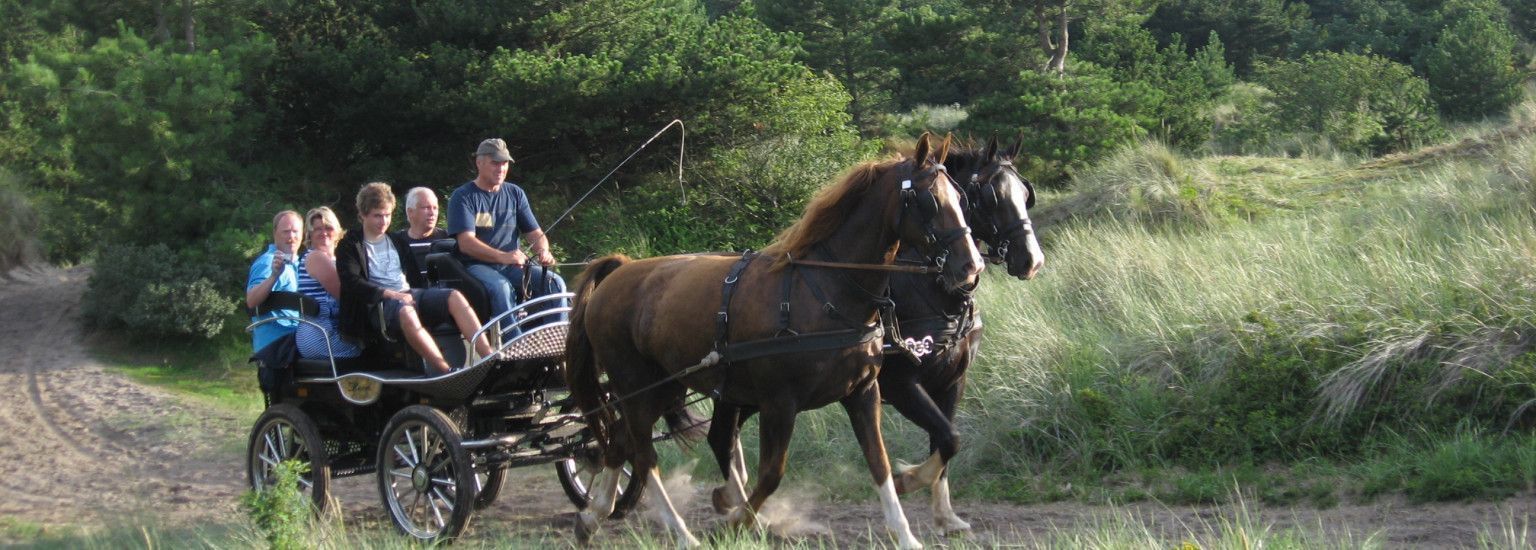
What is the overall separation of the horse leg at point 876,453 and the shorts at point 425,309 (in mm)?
2141

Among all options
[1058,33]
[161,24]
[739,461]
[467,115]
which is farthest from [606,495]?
[1058,33]

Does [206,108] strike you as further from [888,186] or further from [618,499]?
[888,186]

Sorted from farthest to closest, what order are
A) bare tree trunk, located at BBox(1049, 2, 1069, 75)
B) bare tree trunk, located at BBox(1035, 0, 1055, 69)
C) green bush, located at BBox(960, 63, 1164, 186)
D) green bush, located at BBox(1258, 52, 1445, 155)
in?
1. bare tree trunk, located at BBox(1035, 0, 1055, 69)
2. bare tree trunk, located at BBox(1049, 2, 1069, 75)
3. green bush, located at BBox(960, 63, 1164, 186)
4. green bush, located at BBox(1258, 52, 1445, 155)

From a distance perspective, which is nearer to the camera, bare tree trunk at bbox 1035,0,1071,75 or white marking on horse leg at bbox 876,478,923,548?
white marking on horse leg at bbox 876,478,923,548

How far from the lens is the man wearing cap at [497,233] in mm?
7496

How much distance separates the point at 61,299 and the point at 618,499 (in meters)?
13.5

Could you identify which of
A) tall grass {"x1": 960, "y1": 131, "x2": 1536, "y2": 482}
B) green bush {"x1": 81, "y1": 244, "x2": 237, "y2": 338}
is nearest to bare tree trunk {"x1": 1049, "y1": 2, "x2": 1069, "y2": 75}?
tall grass {"x1": 960, "y1": 131, "x2": 1536, "y2": 482}

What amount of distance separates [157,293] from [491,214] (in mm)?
9635

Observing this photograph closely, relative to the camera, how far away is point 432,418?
6.89 m

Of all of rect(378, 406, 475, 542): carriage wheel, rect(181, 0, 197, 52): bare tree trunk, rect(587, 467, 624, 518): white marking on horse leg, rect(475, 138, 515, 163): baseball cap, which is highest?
rect(181, 0, 197, 52): bare tree trunk

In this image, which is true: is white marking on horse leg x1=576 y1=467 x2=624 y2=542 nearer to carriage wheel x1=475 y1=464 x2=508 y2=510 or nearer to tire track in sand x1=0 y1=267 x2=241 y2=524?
carriage wheel x1=475 y1=464 x2=508 y2=510

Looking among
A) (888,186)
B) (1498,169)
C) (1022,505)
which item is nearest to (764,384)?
(888,186)

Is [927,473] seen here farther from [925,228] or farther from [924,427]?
[925,228]

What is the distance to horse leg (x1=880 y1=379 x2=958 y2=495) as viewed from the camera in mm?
6531
